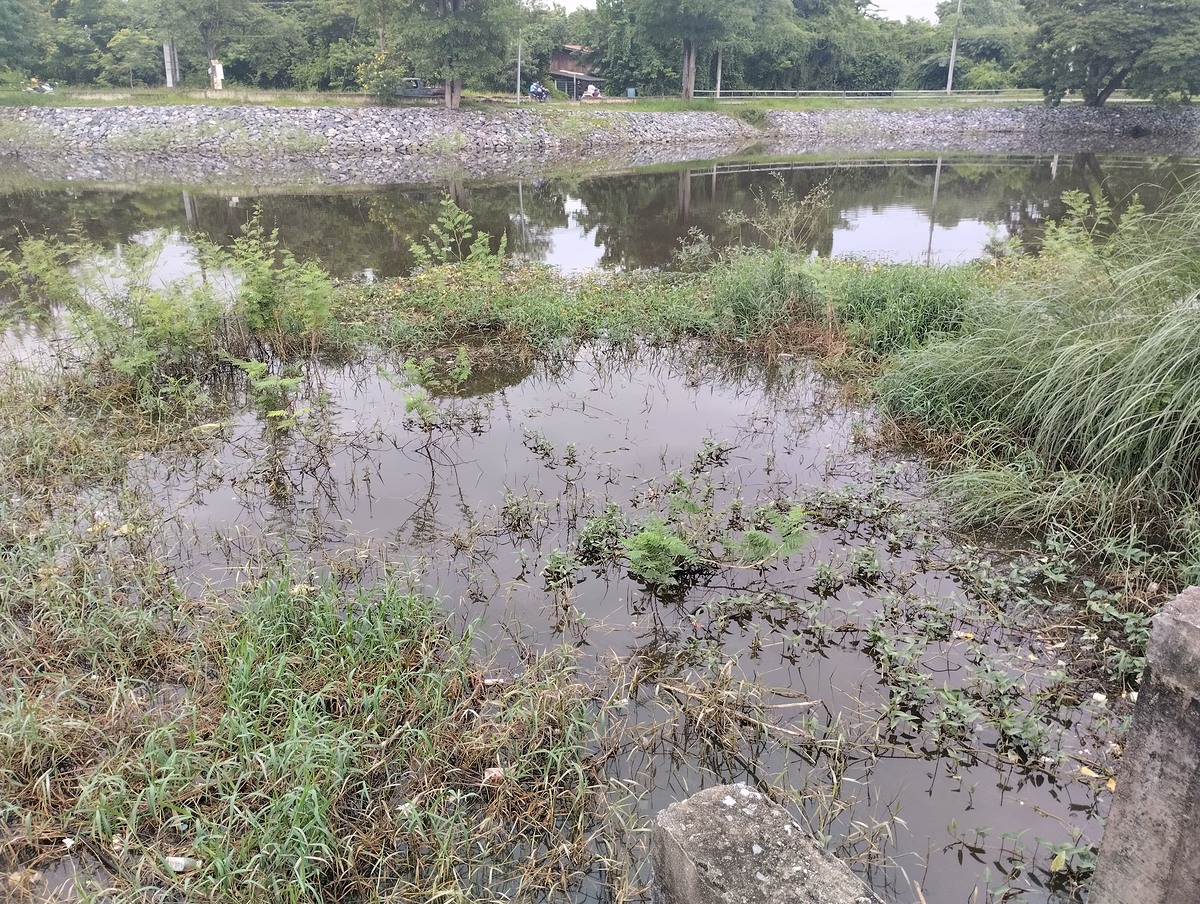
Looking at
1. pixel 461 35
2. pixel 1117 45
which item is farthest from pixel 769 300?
pixel 1117 45

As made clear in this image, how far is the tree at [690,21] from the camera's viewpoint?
39.4 metres

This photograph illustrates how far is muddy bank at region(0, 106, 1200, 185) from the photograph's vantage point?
78.4ft

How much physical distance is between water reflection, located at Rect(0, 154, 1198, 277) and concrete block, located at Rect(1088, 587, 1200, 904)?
9066 mm

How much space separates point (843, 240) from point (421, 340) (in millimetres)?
8764

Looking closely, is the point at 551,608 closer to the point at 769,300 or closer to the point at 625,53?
the point at 769,300

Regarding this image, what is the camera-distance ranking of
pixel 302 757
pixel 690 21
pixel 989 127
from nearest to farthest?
pixel 302 757 < pixel 690 21 < pixel 989 127

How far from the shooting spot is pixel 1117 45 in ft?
119

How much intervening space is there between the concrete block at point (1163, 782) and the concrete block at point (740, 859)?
512 mm

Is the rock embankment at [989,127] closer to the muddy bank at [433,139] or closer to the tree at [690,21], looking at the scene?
the muddy bank at [433,139]

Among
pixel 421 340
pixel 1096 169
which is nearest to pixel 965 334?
pixel 421 340

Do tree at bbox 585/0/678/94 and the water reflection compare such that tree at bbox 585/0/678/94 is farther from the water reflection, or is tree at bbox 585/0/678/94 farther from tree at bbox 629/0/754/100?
the water reflection

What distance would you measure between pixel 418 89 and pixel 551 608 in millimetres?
35310

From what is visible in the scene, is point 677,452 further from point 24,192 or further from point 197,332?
point 24,192

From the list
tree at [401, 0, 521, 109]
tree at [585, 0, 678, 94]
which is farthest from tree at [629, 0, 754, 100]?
tree at [401, 0, 521, 109]
